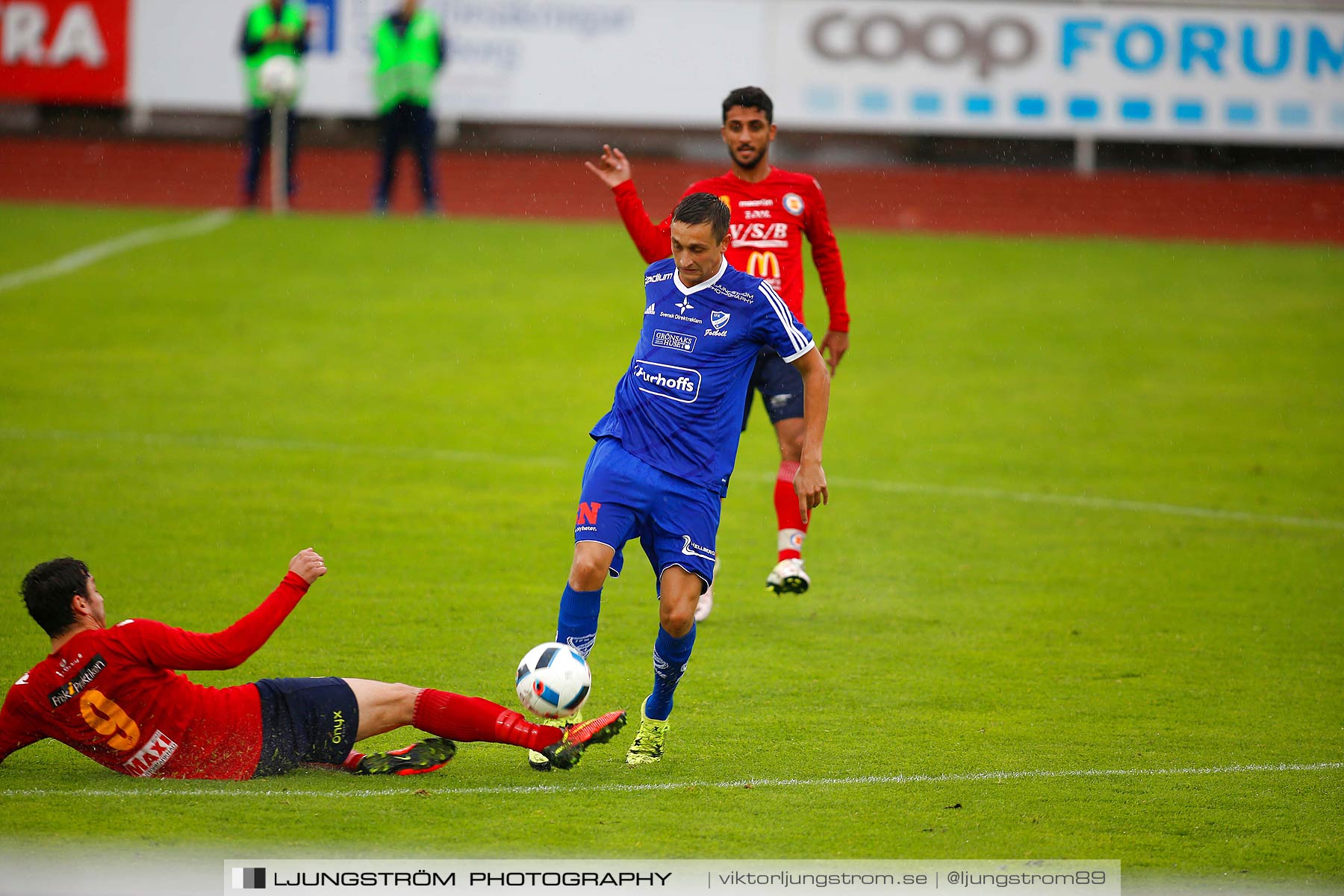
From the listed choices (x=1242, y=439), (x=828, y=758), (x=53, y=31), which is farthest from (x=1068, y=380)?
(x=53, y=31)

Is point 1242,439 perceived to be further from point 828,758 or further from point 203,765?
point 203,765

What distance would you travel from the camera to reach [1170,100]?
65.7ft

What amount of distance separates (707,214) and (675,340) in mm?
513

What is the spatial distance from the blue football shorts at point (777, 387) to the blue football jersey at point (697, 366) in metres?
1.94

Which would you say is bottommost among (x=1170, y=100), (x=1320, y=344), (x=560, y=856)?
(x=560, y=856)

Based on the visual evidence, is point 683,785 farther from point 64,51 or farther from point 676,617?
point 64,51

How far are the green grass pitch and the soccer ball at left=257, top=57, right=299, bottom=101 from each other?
1.66 metres

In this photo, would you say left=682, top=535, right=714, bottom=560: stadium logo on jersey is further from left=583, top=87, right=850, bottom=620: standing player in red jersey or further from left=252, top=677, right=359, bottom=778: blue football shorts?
left=583, top=87, right=850, bottom=620: standing player in red jersey

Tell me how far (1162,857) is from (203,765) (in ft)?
11.2

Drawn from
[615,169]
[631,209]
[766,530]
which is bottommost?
[766,530]

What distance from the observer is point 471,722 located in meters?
6.01

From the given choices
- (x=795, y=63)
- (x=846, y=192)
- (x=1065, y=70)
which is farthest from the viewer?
(x=846, y=192)

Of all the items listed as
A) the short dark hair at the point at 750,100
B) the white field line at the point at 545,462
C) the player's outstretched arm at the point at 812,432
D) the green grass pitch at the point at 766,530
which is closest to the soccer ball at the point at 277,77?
the green grass pitch at the point at 766,530

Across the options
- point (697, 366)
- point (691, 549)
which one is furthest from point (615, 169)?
point (691, 549)
